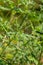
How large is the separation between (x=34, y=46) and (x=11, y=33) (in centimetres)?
26

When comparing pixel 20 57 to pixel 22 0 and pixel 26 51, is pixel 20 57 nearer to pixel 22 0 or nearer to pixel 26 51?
pixel 26 51

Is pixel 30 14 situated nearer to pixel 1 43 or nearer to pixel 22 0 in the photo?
pixel 22 0

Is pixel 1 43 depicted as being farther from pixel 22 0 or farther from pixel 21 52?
pixel 22 0

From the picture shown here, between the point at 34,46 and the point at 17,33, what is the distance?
24 cm

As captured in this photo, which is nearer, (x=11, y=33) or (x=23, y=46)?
(x=11, y=33)

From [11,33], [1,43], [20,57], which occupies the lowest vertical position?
[20,57]

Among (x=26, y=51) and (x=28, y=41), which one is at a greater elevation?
(x=28, y=41)

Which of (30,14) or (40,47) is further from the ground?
(30,14)

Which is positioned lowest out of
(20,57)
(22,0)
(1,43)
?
(20,57)

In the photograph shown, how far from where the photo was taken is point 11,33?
1.66m

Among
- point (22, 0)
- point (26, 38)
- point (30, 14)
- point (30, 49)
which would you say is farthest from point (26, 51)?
point (22, 0)

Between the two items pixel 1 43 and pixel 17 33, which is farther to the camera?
pixel 1 43

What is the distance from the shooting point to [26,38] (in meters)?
1.72

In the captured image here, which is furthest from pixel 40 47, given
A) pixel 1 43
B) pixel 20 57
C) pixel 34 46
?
pixel 1 43
